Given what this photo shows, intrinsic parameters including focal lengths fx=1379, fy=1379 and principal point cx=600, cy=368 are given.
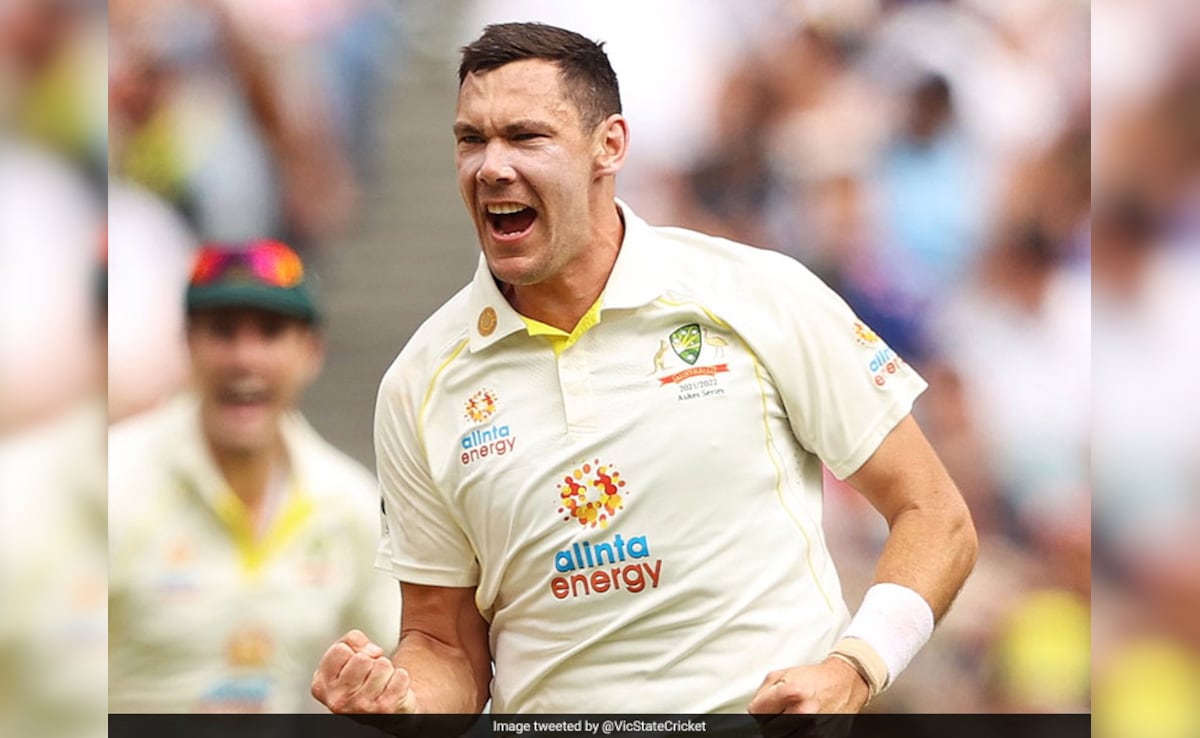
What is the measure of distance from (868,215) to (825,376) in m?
0.40

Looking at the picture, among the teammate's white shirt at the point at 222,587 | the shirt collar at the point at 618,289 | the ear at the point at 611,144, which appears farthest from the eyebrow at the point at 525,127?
the teammate's white shirt at the point at 222,587

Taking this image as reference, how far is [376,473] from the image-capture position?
8.92 ft

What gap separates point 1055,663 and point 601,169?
4.32ft

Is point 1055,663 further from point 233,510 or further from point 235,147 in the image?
point 235,147

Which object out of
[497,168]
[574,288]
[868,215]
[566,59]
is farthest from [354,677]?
[868,215]

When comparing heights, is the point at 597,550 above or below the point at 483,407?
below

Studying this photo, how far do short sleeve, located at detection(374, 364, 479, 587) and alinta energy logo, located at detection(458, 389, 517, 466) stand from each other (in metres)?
0.09

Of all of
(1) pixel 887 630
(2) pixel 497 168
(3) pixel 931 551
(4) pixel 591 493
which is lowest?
(1) pixel 887 630

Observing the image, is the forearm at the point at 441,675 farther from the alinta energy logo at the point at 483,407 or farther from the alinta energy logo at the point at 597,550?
the alinta energy logo at the point at 483,407

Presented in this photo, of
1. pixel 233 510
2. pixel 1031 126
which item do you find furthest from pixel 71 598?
pixel 1031 126

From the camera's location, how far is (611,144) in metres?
2.58

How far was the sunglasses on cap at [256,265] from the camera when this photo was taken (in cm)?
279

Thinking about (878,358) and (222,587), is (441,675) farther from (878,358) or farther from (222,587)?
(878,358)

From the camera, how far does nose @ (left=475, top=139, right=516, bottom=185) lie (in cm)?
247
